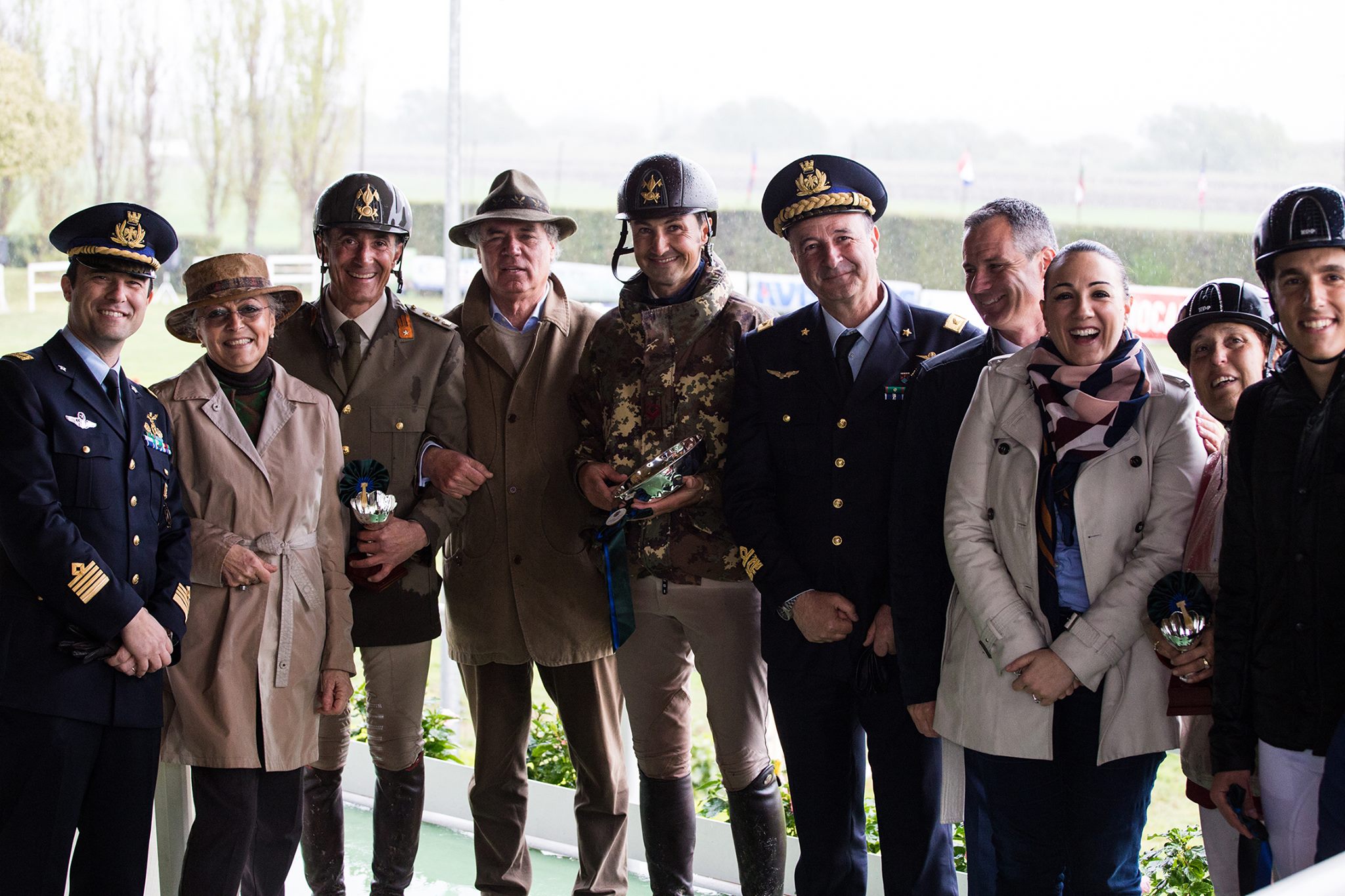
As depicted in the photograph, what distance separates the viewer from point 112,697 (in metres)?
2.38

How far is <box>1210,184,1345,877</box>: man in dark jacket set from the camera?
1877 millimetres

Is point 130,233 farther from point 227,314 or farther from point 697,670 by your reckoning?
point 697,670

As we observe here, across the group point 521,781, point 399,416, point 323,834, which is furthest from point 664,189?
point 323,834

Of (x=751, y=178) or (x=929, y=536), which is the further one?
(x=751, y=178)

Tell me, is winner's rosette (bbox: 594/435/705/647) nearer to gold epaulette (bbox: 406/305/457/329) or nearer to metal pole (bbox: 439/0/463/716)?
gold epaulette (bbox: 406/305/457/329)

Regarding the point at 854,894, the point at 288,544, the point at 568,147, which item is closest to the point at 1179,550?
the point at 854,894

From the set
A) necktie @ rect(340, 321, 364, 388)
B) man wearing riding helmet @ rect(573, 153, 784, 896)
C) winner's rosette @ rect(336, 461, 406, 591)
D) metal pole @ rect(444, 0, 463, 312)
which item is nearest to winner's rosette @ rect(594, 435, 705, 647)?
man wearing riding helmet @ rect(573, 153, 784, 896)

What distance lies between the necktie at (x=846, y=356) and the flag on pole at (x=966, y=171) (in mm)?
3194

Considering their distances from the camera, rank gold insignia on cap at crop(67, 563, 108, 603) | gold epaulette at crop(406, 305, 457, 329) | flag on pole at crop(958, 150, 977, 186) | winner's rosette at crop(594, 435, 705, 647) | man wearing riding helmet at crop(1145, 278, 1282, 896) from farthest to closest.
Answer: flag on pole at crop(958, 150, 977, 186) < gold epaulette at crop(406, 305, 457, 329) < winner's rosette at crop(594, 435, 705, 647) < gold insignia on cap at crop(67, 563, 108, 603) < man wearing riding helmet at crop(1145, 278, 1282, 896)

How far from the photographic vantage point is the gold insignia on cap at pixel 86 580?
7.59ft

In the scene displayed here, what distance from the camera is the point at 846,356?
2.62 meters

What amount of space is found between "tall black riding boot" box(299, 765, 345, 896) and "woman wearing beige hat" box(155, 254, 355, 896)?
1.00 ft

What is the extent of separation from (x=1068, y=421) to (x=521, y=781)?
1.72 metres

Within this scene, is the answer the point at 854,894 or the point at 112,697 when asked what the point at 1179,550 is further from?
the point at 112,697
